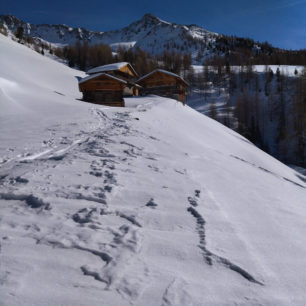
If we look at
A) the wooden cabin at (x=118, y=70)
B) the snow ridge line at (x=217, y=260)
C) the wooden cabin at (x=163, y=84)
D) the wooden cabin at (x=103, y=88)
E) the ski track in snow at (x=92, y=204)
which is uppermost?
the wooden cabin at (x=118, y=70)

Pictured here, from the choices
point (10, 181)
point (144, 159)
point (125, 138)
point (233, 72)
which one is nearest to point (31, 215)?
point (10, 181)

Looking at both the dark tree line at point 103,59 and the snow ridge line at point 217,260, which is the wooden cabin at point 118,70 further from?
the dark tree line at point 103,59

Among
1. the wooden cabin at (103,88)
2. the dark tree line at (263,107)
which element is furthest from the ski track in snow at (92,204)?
the dark tree line at (263,107)

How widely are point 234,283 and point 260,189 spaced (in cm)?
342

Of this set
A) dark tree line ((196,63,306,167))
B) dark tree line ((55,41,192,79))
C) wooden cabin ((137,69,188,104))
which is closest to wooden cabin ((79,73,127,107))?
wooden cabin ((137,69,188,104))

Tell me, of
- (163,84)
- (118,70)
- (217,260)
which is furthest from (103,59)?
(217,260)

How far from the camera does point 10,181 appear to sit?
362 cm

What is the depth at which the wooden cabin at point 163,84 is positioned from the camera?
2733 centimetres

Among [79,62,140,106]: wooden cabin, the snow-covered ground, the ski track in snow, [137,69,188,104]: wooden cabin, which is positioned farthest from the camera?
[137,69,188,104]: wooden cabin

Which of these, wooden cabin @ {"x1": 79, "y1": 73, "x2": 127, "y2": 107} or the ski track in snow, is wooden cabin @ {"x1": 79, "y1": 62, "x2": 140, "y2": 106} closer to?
wooden cabin @ {"x1": 79, "y1": 73, "x2": 127, "y2": 107}

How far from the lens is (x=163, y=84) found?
2823 cm

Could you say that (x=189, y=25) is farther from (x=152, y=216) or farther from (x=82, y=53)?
(x=152, y=216)

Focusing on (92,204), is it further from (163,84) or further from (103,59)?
(103,59)

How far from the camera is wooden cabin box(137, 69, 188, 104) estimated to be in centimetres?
2733
